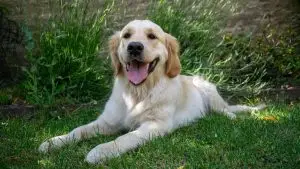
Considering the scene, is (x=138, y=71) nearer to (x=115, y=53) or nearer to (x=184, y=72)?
(x=115, y=53)

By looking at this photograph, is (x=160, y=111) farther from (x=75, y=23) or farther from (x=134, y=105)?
(x=75, y=23)

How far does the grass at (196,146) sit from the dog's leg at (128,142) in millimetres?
73

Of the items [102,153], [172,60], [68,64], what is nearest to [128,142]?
[102,153]

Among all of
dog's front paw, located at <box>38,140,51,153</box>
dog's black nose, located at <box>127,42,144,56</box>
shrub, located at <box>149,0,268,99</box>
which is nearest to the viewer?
dog's front paw, located at <box>38,140,51,153</box>

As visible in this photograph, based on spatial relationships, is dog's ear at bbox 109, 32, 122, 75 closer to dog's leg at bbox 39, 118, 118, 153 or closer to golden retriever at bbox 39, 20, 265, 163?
golden retriever at bbox 39, 20, 265, 163

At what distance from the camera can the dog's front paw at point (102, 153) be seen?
3.53 metres

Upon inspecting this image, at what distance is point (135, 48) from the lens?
163 inches

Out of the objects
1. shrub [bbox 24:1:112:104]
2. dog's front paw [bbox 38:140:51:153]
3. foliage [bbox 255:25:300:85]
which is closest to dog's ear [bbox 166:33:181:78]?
dog's front paw [bbox 38:140:51:153]

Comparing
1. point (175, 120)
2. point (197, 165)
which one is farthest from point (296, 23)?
point (197, 165)

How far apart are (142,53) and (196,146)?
2.90 ft

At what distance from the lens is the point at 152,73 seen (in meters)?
4.39

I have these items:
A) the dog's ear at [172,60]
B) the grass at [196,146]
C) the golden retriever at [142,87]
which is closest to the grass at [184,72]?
the grass at [196,146]

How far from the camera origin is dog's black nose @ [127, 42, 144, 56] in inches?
163

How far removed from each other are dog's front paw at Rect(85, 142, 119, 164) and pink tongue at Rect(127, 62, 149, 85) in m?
0.75
